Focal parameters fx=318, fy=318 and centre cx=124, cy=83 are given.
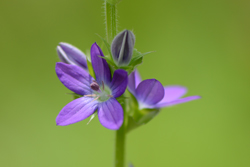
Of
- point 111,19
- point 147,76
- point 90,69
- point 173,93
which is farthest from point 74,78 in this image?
point 147,76

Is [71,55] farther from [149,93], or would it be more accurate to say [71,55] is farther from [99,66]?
[149,93]

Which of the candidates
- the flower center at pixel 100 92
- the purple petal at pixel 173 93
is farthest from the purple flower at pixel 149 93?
the purple petal at pixel 173 93

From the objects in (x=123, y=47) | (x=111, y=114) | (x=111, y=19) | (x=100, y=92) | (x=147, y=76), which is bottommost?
(x=111, y=114)

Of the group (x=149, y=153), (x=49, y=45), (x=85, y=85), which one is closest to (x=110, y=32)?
(x=85, y=85)

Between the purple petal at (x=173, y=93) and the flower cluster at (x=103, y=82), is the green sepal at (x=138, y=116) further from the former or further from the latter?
the purple petal at (x=173, y=93)

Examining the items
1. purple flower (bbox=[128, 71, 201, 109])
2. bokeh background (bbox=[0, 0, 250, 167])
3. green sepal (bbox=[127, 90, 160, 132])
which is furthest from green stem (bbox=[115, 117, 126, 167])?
bokeh background (bbox=[0, 0, 250, 167])
